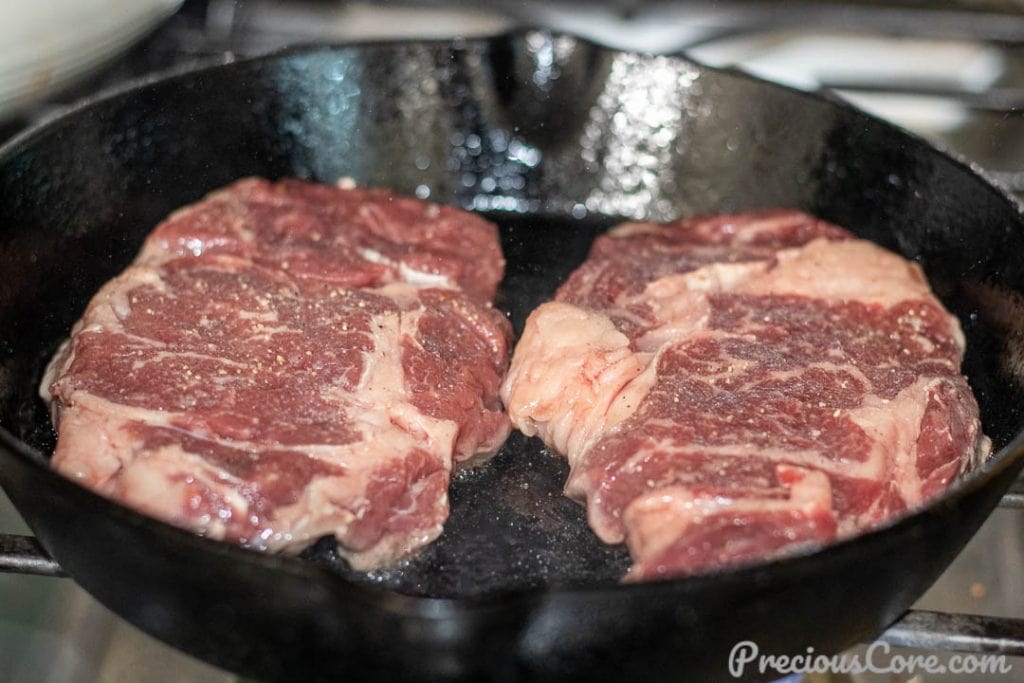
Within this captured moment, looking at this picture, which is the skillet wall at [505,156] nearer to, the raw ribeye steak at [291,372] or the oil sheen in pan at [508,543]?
the raw ribeye steak at [291,372]

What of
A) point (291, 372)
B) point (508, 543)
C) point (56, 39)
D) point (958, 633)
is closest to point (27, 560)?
point (291, 372)

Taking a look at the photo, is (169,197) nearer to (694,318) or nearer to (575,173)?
(575,173)

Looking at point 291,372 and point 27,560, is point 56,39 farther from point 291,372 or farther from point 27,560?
point 27,560

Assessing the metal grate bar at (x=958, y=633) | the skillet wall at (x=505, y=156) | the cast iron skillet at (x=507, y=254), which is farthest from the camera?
the skillet wall at (x=505, y=156)

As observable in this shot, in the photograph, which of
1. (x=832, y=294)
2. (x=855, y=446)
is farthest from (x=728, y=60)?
(x=855, y=446)

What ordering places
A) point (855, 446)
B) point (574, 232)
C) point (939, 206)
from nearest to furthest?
point (855, 446)
point (939, 206)
point (574, 232)

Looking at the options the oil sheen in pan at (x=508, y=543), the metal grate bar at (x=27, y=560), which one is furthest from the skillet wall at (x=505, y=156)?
the oil sheen in pan at (x=508, y=543)

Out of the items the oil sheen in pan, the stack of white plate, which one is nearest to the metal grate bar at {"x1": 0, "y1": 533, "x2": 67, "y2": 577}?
the oil sheen in pan
